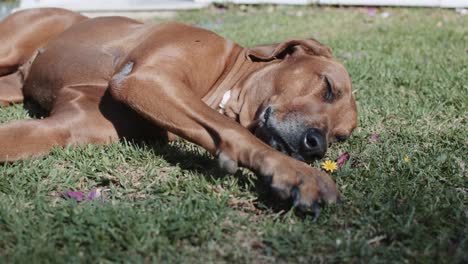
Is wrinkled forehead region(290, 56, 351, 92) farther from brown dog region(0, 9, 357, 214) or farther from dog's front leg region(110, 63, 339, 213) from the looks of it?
dog's front leg region(110, 63, 339, 213)

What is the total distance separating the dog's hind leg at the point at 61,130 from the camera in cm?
347

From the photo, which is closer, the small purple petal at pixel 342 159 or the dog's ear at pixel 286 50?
the small purple petal at pixel 342 159

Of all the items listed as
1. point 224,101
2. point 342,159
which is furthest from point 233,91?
point 342,159

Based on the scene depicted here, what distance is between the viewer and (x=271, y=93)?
3.82m

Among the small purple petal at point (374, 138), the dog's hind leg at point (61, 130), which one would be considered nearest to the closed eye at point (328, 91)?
the small purple petal at point (374, 138)

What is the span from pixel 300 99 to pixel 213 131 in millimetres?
743

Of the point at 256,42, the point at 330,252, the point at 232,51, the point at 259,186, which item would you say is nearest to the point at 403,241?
the point at 330,252

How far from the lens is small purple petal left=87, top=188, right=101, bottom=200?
3021 millimetres

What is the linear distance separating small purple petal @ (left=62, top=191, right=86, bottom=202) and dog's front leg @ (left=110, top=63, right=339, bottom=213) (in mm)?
577

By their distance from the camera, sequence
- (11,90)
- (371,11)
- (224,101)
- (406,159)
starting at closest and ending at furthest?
(406,159) < (224,101) < (11,90) < (371,11)

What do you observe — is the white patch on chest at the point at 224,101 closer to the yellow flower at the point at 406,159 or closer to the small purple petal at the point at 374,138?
the small purple petal at the point at 374,138

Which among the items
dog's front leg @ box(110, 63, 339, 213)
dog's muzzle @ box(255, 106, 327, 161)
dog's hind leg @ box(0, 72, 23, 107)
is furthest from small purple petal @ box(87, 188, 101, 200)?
dog's hind leg @ box(0, 72, 23, 107)

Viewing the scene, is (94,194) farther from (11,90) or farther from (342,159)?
(11,90)

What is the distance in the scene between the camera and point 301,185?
279 cm
